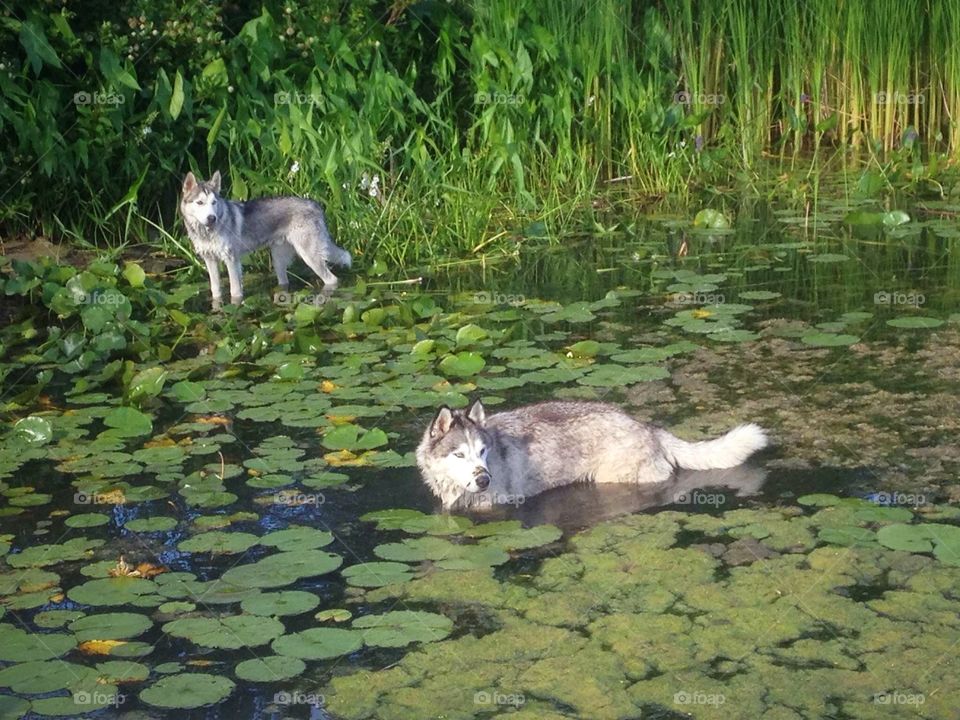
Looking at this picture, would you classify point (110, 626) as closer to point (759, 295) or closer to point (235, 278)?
point (235, 278)

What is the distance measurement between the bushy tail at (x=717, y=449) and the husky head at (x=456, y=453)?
0.92m

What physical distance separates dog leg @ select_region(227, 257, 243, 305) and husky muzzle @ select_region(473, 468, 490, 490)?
4438 millimetres

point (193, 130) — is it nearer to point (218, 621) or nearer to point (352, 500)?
point (352, 500)

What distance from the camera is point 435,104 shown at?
1229cm

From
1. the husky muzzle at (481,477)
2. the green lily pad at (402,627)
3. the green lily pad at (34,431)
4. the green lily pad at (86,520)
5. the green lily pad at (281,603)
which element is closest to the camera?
the green lily pad at (402,627)

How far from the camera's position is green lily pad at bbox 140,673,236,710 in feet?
16.8

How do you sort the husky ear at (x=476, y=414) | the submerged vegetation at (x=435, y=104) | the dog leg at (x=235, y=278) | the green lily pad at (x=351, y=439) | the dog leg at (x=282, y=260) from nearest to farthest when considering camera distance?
the husky ear at (x=476, y=414)
the green lily pad at (x=351, y=439)
the dog leg at (x=235, y=278)
the dog leg at (x=282, y=260)
the submerged vegetation at (x=435, y=104)

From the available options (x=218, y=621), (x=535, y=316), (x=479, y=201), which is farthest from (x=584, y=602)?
(x=479, y=201)

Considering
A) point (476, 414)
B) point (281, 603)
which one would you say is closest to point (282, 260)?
point (476, 414)

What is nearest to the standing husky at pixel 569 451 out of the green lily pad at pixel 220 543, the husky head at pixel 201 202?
the green lily pad at pixel 220 543

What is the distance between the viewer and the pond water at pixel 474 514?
524 centimetres

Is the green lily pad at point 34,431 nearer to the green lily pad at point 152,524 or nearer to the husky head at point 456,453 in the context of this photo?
the green lily pad at point 152,524

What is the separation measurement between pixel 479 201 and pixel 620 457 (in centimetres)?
475

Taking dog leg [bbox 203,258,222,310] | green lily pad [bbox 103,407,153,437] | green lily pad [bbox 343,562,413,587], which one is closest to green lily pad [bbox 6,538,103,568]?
green lily pad [bbox 343,562,413,587]
